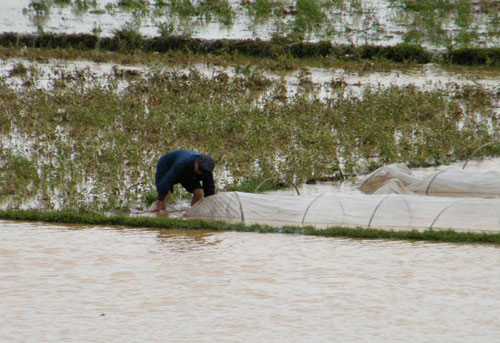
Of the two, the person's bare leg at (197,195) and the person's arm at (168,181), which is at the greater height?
the person's arm at (168,181)

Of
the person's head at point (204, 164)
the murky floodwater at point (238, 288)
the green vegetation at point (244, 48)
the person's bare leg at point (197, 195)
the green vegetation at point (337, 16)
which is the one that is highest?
the green vegetation at point (337, 16)

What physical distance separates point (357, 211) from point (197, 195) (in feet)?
5.42

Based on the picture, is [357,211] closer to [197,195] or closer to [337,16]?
[197,195]

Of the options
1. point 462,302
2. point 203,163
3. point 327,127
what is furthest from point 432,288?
point 327,127

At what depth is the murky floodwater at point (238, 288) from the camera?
4.67 meters

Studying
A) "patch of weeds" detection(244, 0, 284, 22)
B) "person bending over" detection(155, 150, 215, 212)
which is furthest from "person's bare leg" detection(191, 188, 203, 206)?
"patch of weeds" detection(244, 0, 284, 22)

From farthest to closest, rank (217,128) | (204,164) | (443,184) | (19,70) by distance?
(19,70), (217,128), (443,184), (204,164)

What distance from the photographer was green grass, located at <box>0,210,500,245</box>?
6926mm

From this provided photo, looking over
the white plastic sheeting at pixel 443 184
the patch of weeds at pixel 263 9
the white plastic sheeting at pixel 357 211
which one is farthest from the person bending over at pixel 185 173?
the patch of weeds at pixel 263 9

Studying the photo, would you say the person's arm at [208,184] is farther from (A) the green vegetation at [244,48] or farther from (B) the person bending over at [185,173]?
(A) the green vegetation at [244,48]

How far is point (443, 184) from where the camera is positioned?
874cm

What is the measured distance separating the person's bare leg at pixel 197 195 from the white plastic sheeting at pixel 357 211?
0.21m

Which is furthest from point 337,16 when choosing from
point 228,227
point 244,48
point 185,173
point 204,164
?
point 228,227

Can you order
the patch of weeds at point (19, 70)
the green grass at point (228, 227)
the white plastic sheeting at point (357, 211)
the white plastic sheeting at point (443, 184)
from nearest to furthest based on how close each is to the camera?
the green grass at point (228, 227) < the white plastic sheeting at point (357, 211) < the white plastic sheeting at point (443, 184) < the patch of weeds at point (19, 70)
